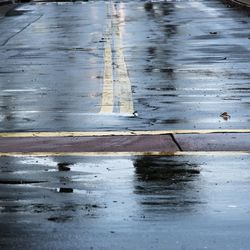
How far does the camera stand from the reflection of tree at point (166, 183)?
729 cm

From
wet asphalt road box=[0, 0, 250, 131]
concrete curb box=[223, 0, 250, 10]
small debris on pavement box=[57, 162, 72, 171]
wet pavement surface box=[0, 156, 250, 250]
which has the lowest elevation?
concrete curb box=[223, 0, 250, 10]

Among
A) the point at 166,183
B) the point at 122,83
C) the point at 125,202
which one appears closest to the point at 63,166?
the point at 166,183

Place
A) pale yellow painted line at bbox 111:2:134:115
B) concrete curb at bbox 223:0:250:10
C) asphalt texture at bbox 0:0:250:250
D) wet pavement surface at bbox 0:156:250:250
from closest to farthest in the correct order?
wet pavement surface at bbox 0:156:250:250
asphalt texture at bbox 0:0:250:250
pale yellow painted line at bbox 111:2:134:115
concrete curb at bbox 223:0:250:10

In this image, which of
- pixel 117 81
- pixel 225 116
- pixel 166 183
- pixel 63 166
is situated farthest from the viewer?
pixel 117 81

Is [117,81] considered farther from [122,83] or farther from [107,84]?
[107,84]

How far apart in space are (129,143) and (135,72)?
24.5ft

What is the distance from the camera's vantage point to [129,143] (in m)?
10.1

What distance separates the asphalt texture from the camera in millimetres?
6590

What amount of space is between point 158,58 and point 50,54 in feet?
10.3

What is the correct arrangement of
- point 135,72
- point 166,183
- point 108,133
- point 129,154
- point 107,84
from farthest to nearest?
point 135,72 < point 107,84 < point 108,133 < point 129,154 < point 166,183

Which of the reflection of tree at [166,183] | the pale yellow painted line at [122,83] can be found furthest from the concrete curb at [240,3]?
the reflection of tree at [166,183]

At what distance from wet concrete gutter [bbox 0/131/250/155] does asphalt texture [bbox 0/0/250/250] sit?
0.01m

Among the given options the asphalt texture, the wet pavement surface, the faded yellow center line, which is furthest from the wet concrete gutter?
the faded yellow center line

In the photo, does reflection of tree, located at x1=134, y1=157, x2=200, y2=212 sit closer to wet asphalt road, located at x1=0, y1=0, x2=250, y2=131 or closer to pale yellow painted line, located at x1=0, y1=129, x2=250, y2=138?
pale yellow painted line, located at x1=0, y1=129, x2=250, y2=138
